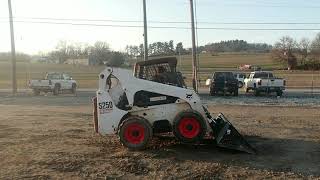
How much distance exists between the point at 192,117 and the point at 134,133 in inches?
52.2

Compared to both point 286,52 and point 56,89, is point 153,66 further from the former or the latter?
point 286,52

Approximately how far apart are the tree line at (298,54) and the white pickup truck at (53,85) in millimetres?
76019

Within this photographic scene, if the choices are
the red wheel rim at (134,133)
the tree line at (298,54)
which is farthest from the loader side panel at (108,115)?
the tree line at (298,54)

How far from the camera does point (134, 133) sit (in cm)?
1188

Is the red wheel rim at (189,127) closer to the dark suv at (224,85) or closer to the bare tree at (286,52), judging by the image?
the dark suv at (224,85)

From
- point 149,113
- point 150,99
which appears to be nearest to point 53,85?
point 150,99

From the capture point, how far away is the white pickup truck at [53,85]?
4253cm

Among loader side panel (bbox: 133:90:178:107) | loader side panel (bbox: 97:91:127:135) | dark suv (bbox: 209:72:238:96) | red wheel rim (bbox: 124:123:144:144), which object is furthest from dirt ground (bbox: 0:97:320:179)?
dark suv (bbox: 209:72:238:96)

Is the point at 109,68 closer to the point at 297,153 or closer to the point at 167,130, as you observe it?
the point at 167,130

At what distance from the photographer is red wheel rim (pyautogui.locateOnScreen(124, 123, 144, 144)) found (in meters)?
11.8

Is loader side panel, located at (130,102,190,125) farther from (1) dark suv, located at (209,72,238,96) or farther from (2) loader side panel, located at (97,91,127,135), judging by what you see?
(1) dark suv, located at (209,72,238,96)

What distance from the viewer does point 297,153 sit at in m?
11.8

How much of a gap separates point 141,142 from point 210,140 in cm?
179

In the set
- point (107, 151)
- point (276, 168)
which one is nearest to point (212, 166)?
point (276, 168)
